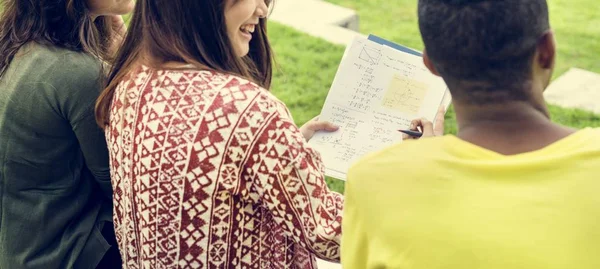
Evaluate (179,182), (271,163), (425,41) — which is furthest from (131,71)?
(425,41)

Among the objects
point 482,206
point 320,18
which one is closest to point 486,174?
point 482,206

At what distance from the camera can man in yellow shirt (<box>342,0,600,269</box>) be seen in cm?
129

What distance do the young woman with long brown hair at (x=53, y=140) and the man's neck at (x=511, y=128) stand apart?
3.59 feet

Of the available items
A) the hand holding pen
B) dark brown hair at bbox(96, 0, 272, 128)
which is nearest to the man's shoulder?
dark brown hair at bbox(96, 0, 272, 128)

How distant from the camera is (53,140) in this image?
7.27 feet

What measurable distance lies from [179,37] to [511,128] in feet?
2.78

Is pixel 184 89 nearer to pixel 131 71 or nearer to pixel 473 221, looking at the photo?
pixel 131 71

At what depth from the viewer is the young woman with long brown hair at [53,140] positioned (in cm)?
214

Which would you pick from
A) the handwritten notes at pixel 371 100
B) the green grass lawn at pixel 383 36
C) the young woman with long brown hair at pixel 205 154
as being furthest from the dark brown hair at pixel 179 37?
the green grass lawn at pixel 383 36

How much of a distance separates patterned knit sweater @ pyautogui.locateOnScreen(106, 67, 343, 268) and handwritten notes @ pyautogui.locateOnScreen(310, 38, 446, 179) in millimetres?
475

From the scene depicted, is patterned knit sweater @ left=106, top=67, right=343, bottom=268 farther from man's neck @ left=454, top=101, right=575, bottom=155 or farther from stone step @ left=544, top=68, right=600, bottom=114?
stone step @ left=544, top=68, right=600, bottom=114

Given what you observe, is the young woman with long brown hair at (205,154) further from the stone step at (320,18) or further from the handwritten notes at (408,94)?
the stone step at (320,18)

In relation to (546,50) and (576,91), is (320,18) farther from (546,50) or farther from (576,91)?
(546,50)

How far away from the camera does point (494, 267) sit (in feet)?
4.25
